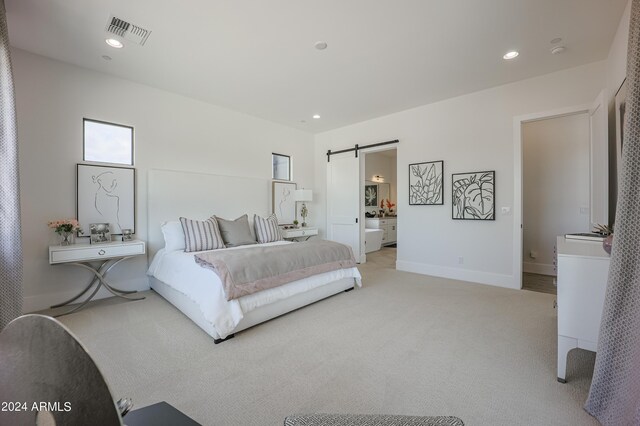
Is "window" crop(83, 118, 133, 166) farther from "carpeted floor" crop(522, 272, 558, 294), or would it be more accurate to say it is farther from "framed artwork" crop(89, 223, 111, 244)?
"carpeted floor" crop(522, 272, 558, 294)

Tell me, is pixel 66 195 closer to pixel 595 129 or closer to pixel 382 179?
pixel 595 129

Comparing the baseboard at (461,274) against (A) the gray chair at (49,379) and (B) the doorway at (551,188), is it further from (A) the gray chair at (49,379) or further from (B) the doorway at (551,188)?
(A) the gray chair at (49,379)

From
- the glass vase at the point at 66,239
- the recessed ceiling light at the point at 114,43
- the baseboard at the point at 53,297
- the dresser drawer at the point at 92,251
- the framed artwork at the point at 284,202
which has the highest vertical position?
the recessed ceiling light at the point at 114,43

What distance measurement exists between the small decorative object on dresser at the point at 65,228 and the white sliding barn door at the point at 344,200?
436cm

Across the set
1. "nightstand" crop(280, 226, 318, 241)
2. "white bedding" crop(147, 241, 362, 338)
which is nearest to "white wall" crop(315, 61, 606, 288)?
"nightstand" crop(280, 226, 318, 241)

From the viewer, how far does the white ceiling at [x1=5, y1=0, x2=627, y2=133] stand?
7.94 feet

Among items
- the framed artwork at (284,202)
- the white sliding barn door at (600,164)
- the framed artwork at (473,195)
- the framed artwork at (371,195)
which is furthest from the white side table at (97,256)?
the framed artwork at (371,195)

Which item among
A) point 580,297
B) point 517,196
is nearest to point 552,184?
point 517,196

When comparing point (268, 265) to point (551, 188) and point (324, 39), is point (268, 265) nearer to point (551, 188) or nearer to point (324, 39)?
point (324, 39)

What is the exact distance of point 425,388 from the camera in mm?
1822

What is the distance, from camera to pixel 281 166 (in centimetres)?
591

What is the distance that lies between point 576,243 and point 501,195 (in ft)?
6.40

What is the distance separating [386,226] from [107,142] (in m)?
6.75

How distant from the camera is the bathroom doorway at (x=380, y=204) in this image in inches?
293
